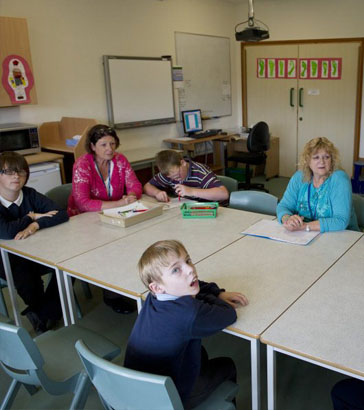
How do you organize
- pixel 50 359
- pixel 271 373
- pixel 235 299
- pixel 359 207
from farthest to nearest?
pixel 359 207, pixel 50 359, pixel 235 299, pixel 271 373

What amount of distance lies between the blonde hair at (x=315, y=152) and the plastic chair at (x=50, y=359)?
1386mm

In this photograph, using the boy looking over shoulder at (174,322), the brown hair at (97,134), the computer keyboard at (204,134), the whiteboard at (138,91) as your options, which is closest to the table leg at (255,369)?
the boy looking over shoulder at (174,322)

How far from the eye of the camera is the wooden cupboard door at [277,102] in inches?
252

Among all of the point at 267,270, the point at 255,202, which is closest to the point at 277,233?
the point at 267,270

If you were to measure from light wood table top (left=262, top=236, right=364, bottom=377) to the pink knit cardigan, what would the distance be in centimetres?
160

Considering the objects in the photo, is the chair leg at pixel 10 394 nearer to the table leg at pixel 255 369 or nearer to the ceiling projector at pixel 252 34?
the table leg at pixel 255 369

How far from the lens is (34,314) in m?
2.55

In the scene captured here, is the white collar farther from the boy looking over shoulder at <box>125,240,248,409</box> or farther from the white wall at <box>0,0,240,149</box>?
the white wall at <box>0,0,240,149</box>

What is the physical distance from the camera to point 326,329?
4.49 feet

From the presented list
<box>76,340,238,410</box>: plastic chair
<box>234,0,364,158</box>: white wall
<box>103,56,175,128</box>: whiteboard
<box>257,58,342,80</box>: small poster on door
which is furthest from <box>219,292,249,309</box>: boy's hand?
<box>257,58,342,80</box>: small poster on door

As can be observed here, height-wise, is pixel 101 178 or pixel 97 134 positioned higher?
pixel 97 134

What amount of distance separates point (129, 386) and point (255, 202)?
186cm

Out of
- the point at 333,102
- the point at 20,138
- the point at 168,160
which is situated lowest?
the point at 168,160

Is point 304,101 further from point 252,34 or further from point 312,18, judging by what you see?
point 252,34
